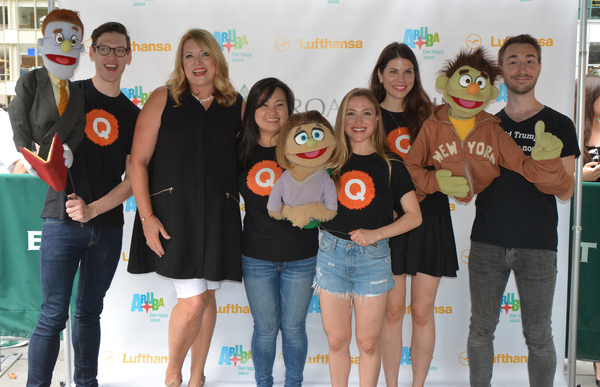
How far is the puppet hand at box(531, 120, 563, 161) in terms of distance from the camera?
Answer: 1919 mm

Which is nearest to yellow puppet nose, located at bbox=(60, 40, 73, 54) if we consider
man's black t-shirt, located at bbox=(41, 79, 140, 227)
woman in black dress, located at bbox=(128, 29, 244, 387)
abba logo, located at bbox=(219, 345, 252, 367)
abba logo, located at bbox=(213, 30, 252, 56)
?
man's black t-shirt, located at bbox=(41, 79, 140, 227)

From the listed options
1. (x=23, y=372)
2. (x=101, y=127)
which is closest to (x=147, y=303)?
(x=23, y=372)

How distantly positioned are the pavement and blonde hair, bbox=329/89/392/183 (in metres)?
2.31

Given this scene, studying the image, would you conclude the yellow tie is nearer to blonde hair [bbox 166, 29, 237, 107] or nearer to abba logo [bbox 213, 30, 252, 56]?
blonde hair [bbox 166, 29, 237, 107]

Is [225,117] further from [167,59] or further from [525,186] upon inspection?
[525,186]

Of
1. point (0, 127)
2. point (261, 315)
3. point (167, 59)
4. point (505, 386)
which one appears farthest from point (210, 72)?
point (505, 386)

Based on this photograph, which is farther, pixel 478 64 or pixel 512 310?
pixel 512 310

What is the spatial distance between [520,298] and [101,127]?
2353mm

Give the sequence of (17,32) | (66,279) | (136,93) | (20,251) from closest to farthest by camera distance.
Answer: (66,279), (136,93), (20,251), (17,32)

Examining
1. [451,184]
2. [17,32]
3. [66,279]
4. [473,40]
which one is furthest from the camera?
[17,32]

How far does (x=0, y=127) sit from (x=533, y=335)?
4087mm

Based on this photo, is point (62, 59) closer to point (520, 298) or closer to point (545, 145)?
point (545, 145)

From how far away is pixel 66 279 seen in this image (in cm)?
211

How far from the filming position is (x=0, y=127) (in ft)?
11.3
